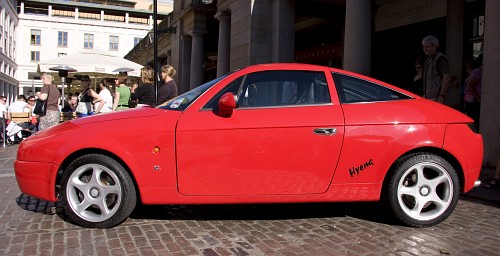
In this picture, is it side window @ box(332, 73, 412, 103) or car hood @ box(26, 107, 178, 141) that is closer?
car hood @ box(26, 107, 178, 141)

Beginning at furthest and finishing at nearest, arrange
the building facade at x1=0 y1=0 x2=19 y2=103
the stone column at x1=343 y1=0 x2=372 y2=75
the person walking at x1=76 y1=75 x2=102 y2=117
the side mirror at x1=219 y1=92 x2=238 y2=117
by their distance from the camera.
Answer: the building facade at x1=0 y1=0 x2=19 y2=103, the person walking at x1=76 y1=75 x2=102 y2=117, the stone column at x1=343 y1=0 x2=372 y2=75, the side mirror at x1=219 y1=92 x2=238 y2=117

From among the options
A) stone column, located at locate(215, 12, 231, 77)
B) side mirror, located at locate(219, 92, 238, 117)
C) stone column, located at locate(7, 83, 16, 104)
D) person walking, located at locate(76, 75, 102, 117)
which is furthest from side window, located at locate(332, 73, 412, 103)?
stone column, located at locate(7, 83, 16, 104)

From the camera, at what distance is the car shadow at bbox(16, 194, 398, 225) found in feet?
14.3

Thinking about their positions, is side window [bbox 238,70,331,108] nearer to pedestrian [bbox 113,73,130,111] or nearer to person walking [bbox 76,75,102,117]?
pedestrian [bbox 113,73,130,111]

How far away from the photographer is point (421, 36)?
1331 centimetres

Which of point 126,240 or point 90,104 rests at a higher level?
point 90,104

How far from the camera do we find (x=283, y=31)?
1232 cm

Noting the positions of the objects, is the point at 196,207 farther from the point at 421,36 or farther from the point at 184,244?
the point at 421,36

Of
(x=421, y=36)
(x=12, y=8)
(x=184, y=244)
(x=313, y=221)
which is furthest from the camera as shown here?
(x=12, y=8)

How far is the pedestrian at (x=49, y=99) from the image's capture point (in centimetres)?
945

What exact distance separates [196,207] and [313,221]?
133 centimetres

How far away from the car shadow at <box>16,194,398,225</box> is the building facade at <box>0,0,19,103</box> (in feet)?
221

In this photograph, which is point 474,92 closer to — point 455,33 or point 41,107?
point 455,33

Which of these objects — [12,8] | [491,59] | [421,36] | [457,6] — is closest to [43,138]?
[491,59]
